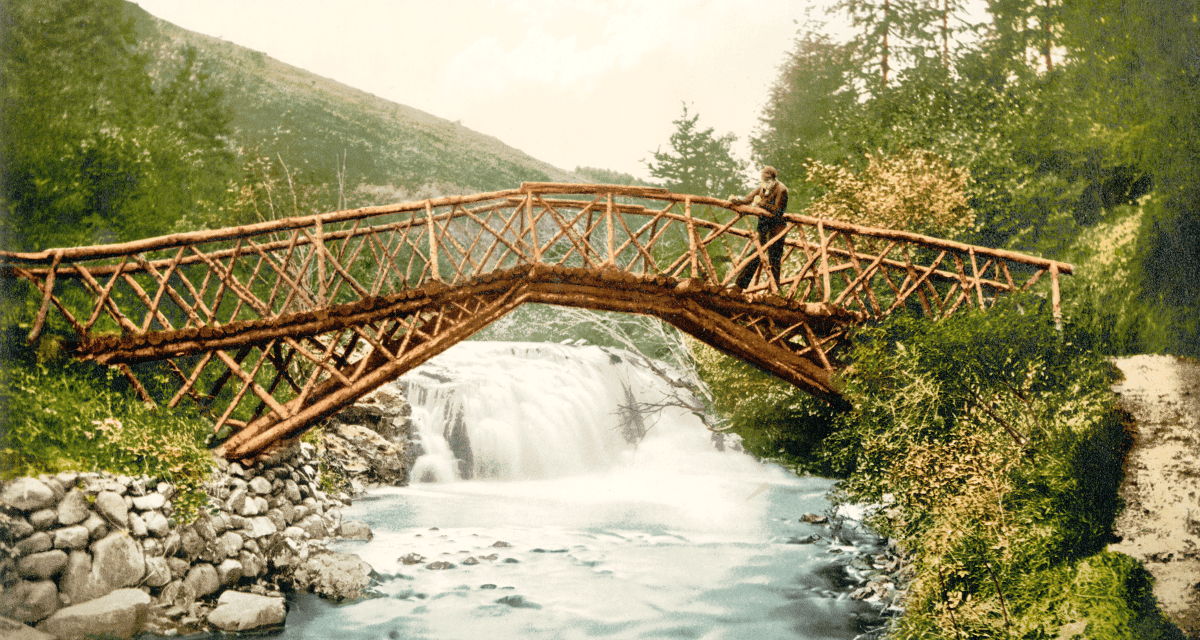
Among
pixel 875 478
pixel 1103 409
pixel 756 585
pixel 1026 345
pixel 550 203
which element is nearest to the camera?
pixel 1103 409

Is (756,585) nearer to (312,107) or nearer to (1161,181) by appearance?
(1161,181)

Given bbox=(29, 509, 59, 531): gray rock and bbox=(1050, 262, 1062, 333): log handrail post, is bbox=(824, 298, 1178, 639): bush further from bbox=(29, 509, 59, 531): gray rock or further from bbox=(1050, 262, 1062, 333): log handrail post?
bbox=(29, 509, 59, 531): gray rock

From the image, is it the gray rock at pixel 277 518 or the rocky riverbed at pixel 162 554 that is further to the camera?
the gray rock at pixel 277 518

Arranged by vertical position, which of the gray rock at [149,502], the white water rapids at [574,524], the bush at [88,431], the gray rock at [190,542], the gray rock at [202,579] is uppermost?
the bush at [88,431]

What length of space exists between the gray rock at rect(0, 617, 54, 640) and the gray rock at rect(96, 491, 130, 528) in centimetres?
121

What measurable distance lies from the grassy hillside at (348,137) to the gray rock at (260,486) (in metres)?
12.1

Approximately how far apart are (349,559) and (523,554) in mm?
2840

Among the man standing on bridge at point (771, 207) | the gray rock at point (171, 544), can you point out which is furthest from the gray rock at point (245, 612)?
the man standing on bridge at point (771, 207)

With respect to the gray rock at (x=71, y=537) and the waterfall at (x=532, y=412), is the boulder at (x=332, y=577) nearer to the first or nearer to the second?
the gray rock at (x=71, y=537)

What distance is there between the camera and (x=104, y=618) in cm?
719

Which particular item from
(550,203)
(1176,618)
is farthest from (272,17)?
(1176,618)

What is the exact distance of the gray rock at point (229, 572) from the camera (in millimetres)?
8742

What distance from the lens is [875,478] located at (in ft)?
29.1

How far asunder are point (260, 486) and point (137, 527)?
2.06m
